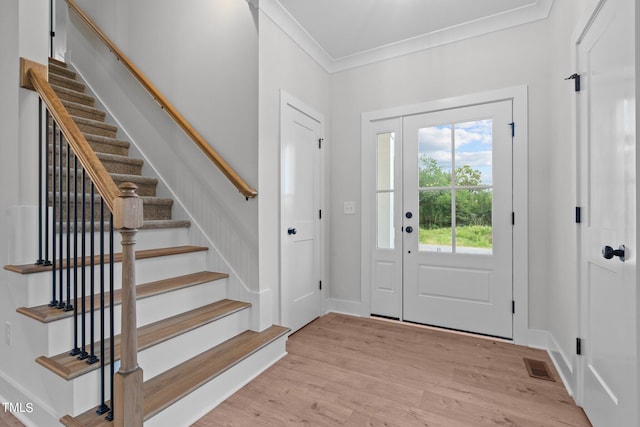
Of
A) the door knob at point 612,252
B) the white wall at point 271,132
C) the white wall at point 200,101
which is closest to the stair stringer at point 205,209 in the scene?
the white wall at point 200,101

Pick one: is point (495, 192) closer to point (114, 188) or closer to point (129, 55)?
point (114, 188)

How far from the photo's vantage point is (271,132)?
2527 mm

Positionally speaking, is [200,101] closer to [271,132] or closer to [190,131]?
[190,131]

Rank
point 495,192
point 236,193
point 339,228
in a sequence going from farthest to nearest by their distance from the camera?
point 339,228 < point 495,192 < point 236,193

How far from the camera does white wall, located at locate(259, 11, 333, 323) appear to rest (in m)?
2.43

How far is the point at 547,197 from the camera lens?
251cm

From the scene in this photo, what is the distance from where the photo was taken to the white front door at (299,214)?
2.70 m

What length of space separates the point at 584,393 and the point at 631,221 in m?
1.10

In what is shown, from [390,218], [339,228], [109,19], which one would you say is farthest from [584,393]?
[109,19]

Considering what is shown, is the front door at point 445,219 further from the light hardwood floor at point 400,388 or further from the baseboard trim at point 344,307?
the light hardwood floor at point 400,388

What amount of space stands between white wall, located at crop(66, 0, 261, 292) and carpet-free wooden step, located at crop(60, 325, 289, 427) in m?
0.39

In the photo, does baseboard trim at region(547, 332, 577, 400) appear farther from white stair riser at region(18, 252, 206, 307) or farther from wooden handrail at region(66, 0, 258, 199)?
white stair riser at region(18, 252, 206, 307)

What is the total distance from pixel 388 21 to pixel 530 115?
1442 millimetres

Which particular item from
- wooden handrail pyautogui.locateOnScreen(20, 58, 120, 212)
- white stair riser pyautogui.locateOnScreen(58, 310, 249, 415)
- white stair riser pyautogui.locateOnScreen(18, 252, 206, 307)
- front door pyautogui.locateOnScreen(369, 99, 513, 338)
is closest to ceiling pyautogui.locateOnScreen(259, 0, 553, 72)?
front door pyautogui.locateOnScreen(369, 99, 513, 338)
